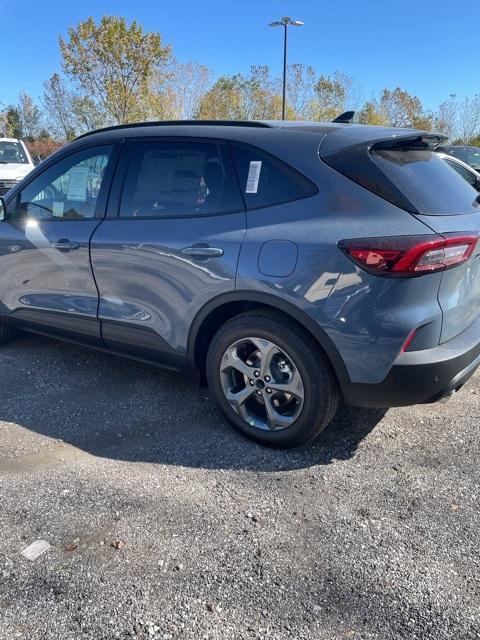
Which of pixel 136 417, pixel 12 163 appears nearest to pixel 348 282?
pixel 136 417

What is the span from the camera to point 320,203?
2684mm

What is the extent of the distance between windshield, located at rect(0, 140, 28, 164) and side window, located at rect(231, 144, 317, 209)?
13.0 m

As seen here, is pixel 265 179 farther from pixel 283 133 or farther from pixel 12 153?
pixel 12 153

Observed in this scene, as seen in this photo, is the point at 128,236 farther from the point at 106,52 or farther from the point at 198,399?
the point at 106,52

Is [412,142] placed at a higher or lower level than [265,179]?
higher

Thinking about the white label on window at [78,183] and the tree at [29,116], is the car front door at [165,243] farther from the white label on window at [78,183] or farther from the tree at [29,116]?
the tree at [29,116]

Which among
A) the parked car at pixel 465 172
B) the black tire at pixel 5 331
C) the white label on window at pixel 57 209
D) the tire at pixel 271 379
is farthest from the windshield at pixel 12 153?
the tire at pixel 271 379

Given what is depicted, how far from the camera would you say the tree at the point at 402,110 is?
112 feet

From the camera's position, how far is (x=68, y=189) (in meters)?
3.81

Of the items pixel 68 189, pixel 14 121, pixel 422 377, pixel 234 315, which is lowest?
pixel 422 377

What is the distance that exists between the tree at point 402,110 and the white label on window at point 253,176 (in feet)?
113

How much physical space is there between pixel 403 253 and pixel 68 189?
2.48m

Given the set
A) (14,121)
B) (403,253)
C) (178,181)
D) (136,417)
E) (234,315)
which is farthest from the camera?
(14,121)

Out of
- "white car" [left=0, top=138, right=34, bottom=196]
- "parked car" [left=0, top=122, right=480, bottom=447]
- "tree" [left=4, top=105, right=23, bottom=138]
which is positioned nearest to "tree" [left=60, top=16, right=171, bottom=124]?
"white car" [left=0, top=138, right=34, bottom=196]
